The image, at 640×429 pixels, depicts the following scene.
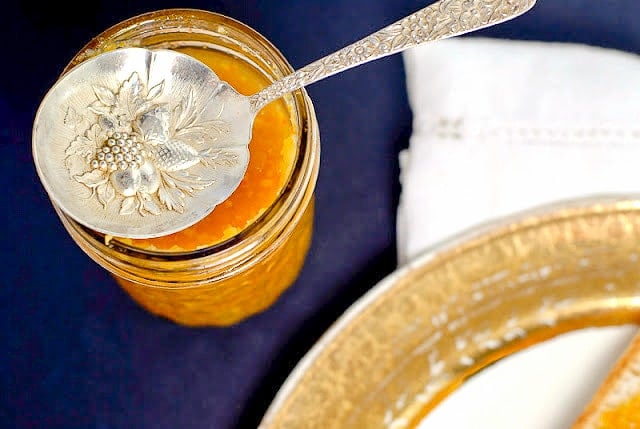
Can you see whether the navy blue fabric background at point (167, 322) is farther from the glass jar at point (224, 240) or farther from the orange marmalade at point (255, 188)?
the orange marmalade at point (255, 188)

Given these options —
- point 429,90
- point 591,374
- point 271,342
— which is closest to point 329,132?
point 429,90

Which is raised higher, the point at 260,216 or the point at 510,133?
the point at 510,133

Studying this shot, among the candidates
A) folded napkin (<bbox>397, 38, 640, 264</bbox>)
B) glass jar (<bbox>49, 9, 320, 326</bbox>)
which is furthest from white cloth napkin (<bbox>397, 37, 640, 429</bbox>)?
glass jar (<bbox>49, 9, 320, 326</bbox>)

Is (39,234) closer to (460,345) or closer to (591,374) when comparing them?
(460,345)

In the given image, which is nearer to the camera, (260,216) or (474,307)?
(260,216)

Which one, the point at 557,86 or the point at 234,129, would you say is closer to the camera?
the point at 234,129

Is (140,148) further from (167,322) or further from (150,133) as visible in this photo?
(167,322)

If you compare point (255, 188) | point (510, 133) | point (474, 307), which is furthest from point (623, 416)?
point (255, 188)
